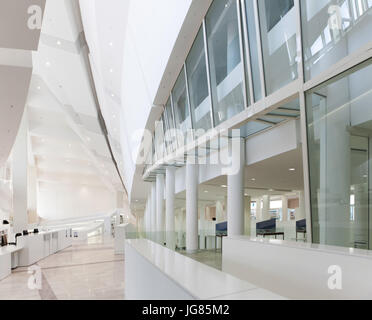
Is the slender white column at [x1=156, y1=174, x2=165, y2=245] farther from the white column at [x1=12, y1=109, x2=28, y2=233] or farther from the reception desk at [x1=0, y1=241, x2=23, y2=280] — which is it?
the white column at [x1=12, y1=109, x2=28, y2=233]

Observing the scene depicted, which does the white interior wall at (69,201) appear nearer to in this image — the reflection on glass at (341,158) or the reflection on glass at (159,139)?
the reflection on glass at (159,139)

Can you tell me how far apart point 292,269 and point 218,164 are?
5434mm

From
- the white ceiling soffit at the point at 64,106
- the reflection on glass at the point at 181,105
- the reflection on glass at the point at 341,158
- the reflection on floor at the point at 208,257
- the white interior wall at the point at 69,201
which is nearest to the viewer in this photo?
the reflection on glass at the point at 341,158

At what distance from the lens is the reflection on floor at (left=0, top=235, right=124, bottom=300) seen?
6.80 m

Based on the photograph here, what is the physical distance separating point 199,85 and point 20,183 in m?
16.7

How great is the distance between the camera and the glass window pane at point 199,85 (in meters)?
6.71

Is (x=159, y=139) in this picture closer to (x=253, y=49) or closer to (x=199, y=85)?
(x=199, y=85)

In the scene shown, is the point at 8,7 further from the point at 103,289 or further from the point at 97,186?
the point at 97,186

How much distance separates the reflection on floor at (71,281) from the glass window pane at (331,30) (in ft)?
18.9

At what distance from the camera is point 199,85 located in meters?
7.28

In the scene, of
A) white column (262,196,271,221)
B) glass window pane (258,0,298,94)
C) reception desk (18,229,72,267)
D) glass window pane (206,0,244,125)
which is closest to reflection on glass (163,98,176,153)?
glass window pane (206,0,244,125)

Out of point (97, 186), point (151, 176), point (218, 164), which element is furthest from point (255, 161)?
point (97, 186)

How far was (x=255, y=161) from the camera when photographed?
6.71 meters

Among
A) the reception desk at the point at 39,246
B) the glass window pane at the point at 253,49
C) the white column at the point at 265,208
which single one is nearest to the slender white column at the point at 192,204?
the glass window pane at the point at 253,49
